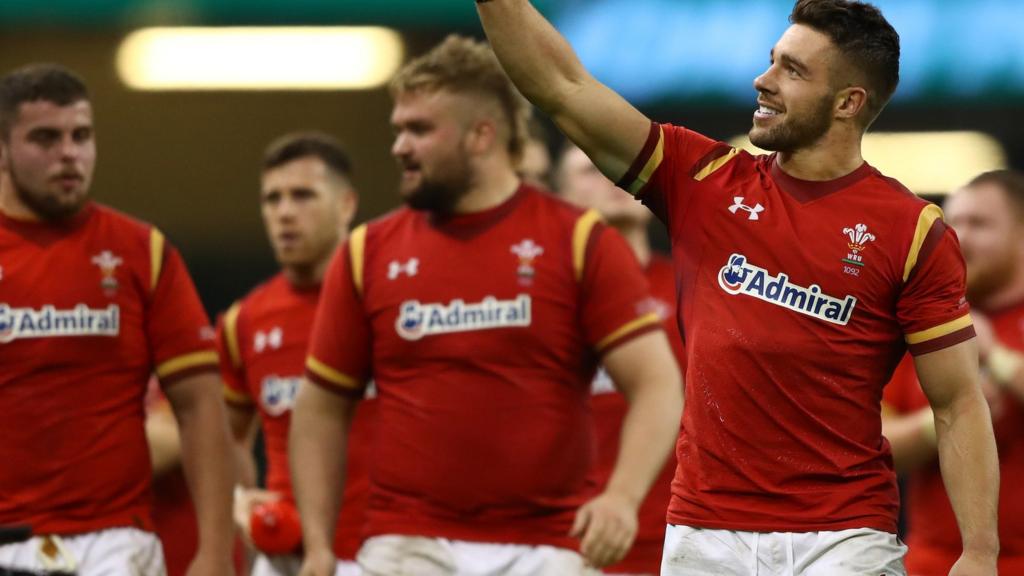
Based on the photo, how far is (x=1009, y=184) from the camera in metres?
7.58

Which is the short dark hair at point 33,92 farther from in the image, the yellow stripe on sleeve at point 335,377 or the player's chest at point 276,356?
the player's chest at point 276,356

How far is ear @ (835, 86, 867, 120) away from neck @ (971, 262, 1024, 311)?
2.58 metres

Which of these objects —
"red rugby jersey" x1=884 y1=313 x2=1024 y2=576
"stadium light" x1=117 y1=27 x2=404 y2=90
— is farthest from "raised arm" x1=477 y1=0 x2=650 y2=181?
"stadium light" x1=117 y1=27 x2=404 y2=90

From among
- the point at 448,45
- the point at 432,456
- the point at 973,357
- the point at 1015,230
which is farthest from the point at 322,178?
the point at 973,357

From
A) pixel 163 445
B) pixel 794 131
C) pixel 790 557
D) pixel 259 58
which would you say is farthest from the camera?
pixel 259 58

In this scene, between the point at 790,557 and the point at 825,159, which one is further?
the point at 825,159

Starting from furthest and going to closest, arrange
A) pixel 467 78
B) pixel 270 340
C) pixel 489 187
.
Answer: pixel 270 340
pixel 467 78
pixel 489 187

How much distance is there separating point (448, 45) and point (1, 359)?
1.95 metres

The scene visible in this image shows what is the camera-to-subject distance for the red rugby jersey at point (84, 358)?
6.20m

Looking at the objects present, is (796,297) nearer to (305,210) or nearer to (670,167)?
(670,167)

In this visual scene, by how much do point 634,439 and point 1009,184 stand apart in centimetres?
230

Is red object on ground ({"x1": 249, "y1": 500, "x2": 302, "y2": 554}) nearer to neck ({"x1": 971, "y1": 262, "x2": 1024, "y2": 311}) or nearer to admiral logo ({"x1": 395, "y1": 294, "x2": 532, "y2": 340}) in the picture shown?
admiral logo ({"x1": 395, "y1": 294, "x2": 532, "y2": 340})

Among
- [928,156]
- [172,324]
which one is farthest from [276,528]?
[928,156]

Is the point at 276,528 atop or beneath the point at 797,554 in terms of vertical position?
beneath
